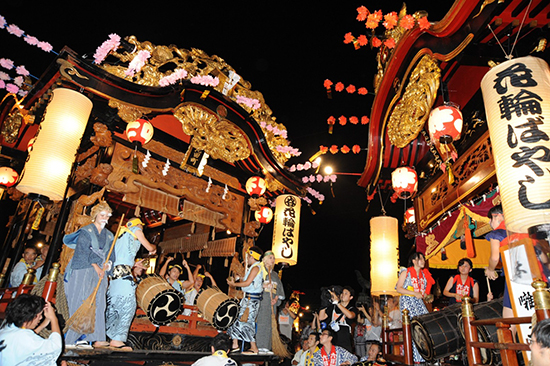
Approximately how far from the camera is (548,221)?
2906mm

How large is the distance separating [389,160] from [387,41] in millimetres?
3174

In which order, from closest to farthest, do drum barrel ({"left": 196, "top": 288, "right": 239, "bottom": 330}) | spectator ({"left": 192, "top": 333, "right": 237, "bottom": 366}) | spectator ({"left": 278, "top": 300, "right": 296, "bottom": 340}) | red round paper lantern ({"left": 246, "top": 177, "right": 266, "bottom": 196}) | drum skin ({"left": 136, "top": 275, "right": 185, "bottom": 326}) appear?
spectator ({"left": 192, "top": 333, "right": 237, "bottom": 366}) < drum skin ({"left": 136, "top": 275, "right": 185, "bottom": 326}) < drum barrel ({"left": 196, "top": 288, "right": 239, "bottom": 330}) < red round paper lantern ({"left": 246, "top": 177, "right": 266, "bottom": 196}) < spectator ({"left": 278, "top": 300, "right": 296, "bottom": 340})

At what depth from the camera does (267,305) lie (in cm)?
676

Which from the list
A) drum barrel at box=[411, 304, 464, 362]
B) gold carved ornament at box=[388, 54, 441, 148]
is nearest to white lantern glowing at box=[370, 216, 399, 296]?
gold carved ornament at box=[388, 54, 441, 148]

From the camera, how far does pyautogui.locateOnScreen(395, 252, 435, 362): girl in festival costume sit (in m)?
5.41

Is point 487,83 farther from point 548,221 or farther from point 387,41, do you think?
point 387,41

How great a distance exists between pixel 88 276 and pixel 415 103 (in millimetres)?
6783

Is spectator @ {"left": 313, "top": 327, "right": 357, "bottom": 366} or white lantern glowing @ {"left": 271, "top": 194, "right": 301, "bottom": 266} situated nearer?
spectator @ {"left": 313, "top": 327, "right": 357, "bottom": 366}

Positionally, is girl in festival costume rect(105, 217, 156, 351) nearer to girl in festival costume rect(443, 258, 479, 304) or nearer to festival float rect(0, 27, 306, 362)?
festival float rect(0, 27, 306, 362)

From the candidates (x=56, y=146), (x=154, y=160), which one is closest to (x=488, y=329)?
(x=56, y=146)

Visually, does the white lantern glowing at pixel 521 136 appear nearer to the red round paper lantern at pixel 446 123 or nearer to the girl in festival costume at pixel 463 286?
the red round paper lantern at pixel 446 123

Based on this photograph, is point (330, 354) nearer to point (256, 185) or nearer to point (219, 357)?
point (219, 357)

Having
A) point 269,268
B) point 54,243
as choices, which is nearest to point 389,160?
point 269,268

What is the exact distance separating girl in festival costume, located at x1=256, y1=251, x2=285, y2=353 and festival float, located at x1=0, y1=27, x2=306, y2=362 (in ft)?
1.49
